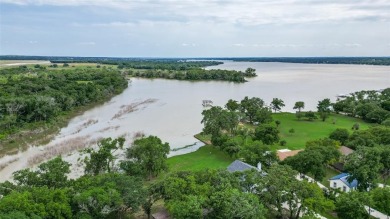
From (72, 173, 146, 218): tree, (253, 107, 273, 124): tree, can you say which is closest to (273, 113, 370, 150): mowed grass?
(253, 107, 273, 124): tree

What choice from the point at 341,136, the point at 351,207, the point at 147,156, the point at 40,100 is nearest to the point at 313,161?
the point at 351,207

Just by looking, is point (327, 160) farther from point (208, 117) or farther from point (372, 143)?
point (208, 117)

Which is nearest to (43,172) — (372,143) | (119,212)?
(119,212)

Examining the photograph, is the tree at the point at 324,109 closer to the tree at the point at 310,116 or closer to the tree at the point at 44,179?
the tree at the point at 310,116

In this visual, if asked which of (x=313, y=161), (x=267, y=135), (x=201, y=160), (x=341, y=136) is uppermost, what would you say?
(x=313, y=161)

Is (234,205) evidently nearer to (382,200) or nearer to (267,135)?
(382,200)

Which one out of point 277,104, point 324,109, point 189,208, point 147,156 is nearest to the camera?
point 189,208

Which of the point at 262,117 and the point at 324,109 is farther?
the point at 324,109
